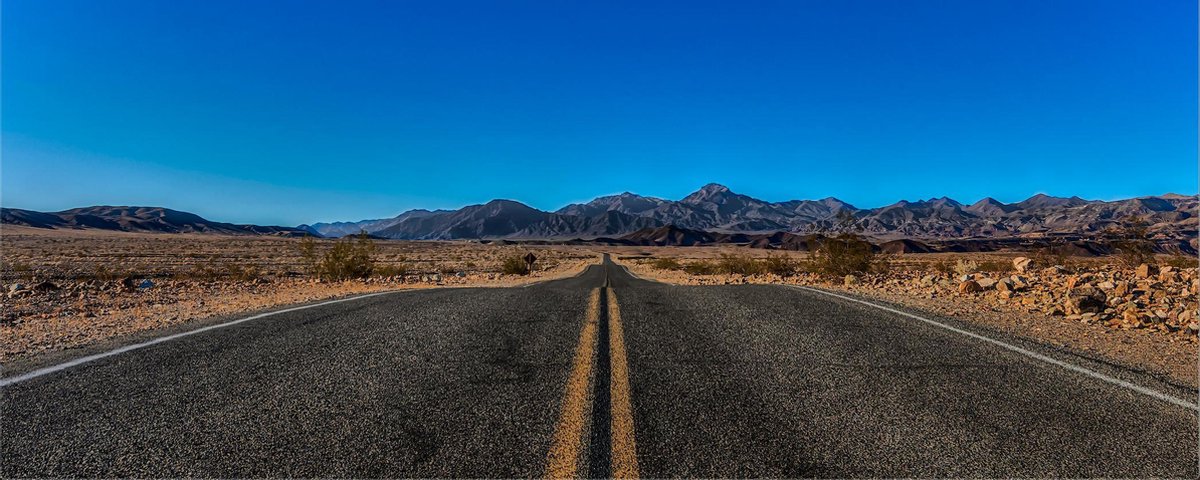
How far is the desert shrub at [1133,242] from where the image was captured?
57.7 ft

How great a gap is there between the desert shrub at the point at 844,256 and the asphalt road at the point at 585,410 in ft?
58.3

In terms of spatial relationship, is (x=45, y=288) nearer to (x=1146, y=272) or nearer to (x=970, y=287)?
(x=970, y=287)

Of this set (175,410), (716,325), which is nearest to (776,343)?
(716,325)

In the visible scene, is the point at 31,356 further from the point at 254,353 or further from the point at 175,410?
the point at 175,410

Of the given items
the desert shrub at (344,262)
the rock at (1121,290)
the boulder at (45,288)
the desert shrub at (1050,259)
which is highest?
the desert shrub at (1050,259)

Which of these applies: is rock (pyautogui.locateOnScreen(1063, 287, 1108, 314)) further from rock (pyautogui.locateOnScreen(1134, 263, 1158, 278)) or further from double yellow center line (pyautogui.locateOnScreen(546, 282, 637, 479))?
double yellow center line (pyautogui.locateOnScreen(546, 282, 637, 479))

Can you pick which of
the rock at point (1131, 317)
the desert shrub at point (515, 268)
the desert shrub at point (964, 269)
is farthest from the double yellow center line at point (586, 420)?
the desert shrub at point (515, 268)

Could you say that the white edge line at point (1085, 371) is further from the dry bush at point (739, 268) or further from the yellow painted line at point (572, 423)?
the dry bush at point (739, 268)

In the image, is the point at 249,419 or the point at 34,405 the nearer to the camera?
the point at 249,419

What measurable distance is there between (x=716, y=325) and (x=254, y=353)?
4660mm

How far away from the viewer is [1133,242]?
17.8 metres

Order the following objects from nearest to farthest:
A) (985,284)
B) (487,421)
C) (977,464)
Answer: (977,464) < (487,421) < (985,284)

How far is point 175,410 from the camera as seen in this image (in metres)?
3.03

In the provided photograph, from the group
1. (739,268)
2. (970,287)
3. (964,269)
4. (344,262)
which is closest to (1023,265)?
(964,269)
